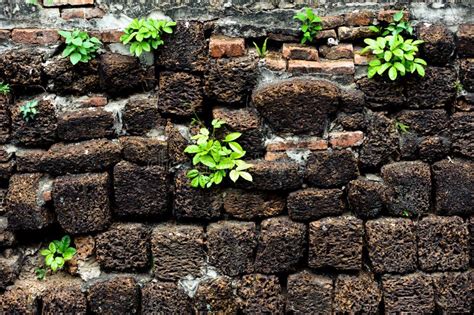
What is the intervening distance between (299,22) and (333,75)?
13.0 inches

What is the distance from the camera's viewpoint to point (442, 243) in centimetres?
321

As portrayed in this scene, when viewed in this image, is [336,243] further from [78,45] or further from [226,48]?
[78,45]

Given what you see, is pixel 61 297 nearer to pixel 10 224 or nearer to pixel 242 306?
pixel 10 224

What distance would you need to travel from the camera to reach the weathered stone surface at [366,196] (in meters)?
3.16

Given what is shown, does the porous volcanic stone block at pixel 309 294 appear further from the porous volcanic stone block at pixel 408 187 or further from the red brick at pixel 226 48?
the red brick at pixel 226 48

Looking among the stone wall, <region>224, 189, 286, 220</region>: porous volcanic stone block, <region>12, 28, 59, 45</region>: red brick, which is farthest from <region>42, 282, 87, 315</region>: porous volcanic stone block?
<region>12, 28, 59, 45</region>: red brick

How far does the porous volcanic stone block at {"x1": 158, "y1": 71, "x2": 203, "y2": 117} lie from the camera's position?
3.20 meters

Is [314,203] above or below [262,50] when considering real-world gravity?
below

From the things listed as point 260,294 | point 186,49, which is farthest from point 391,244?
point 186,49

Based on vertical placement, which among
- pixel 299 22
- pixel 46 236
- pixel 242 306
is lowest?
pixel 242 306

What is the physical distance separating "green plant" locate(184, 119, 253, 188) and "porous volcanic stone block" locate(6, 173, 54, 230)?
0.82 metres

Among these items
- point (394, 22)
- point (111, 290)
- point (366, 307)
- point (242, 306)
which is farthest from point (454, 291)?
point (111, 290)

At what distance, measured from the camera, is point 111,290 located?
10.7 feet

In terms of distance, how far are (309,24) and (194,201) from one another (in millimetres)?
1106
